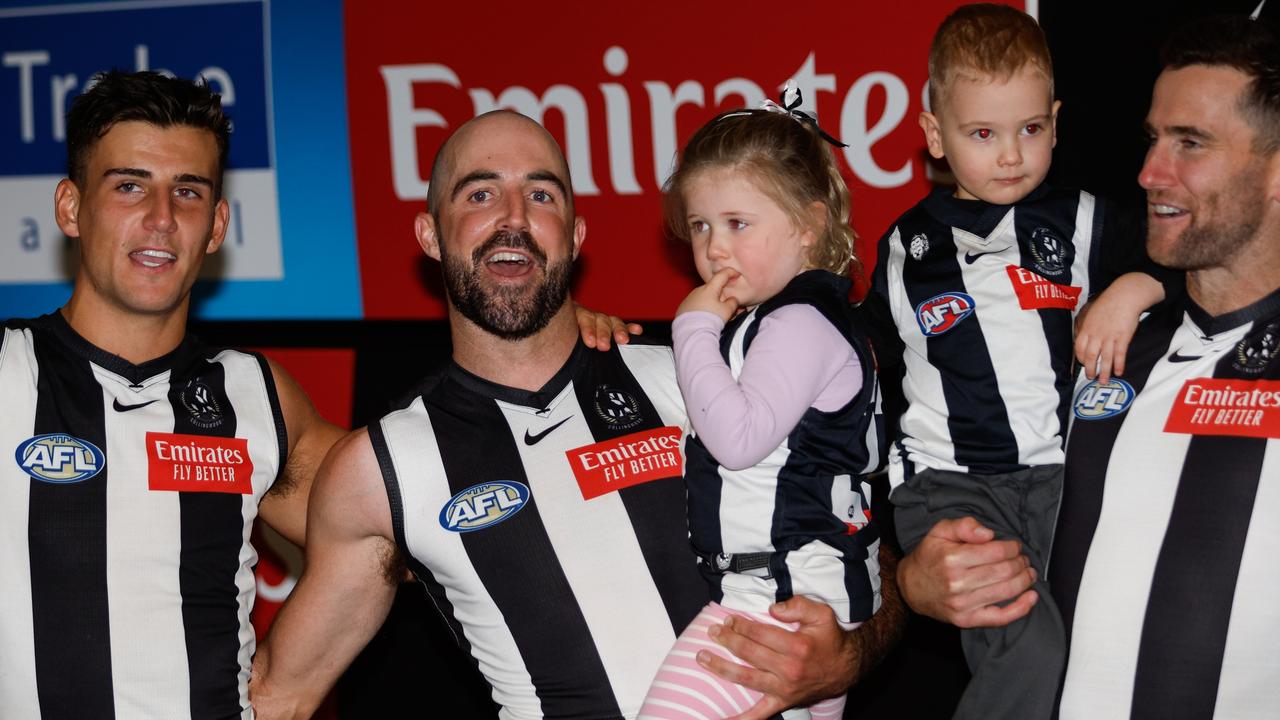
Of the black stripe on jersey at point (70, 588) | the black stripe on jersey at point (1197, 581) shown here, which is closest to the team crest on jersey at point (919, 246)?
the black stripe on jersey at point (1197, 581)

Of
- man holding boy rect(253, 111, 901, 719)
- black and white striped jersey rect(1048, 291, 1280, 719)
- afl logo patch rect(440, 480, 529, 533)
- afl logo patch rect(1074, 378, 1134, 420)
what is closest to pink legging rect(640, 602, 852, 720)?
man holding boy rect(253, 111, 901, 719)

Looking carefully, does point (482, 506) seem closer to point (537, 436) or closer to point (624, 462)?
point (537, 436)

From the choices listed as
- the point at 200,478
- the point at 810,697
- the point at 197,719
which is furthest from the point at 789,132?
the point at 197,719

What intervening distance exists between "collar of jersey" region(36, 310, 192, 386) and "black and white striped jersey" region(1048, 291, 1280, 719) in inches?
72.6

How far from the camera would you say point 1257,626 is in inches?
78.2

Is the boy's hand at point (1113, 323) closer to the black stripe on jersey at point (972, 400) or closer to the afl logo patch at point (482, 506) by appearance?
the black stripe on jersey at point (972, 400)

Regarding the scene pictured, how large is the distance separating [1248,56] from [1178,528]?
2.81 feet

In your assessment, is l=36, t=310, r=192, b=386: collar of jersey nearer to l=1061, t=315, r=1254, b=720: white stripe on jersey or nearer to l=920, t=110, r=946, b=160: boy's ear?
l=920, t=110, r=946, b=160: boy's ear

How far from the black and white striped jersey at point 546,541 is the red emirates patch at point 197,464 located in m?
0.32

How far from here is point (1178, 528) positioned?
2074 millimetres

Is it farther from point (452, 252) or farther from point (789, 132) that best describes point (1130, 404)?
point (452, 252)

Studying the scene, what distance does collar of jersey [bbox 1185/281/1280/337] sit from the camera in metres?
2.14

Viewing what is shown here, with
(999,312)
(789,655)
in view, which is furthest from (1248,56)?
(789,655)

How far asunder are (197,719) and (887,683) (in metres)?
1.89
